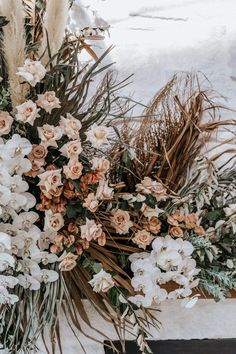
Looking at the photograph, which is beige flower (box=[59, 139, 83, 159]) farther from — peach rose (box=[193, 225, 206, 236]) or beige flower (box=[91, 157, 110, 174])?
peach rose (box=[193, 225, 206, 236])

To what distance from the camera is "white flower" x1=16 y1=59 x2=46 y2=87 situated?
40.4 inches

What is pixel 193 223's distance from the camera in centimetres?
118

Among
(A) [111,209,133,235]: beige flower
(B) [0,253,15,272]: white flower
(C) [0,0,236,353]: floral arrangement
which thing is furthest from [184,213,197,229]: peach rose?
(B) [0,253,15,272]: white flower

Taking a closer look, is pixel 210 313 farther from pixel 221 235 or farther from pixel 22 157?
pixel 22 157

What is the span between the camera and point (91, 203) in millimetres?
1087

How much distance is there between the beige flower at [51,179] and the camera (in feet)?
3.47

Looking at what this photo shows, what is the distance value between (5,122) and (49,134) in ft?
0.26

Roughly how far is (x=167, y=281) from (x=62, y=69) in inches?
17.9

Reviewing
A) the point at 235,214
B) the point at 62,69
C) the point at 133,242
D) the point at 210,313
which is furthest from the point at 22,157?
the point at 210,313

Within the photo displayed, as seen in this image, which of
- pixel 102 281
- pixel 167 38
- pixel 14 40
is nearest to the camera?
pixel 14 40

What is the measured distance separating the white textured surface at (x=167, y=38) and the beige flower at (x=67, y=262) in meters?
0.64

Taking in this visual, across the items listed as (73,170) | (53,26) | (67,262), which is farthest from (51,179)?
(53,26)

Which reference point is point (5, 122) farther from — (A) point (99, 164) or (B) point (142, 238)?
(B) point (142, 238)

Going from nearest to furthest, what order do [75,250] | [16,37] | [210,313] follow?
1. [16,37]
2. [75,250]
3. [210,313]
